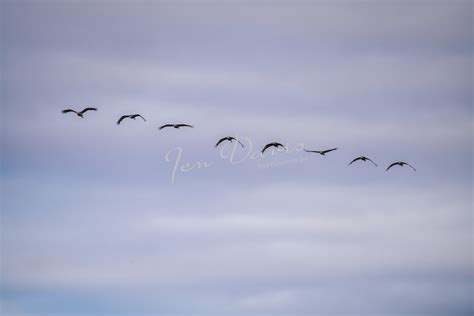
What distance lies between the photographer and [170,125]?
137m

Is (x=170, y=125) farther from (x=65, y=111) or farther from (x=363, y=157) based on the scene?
(x=363, y=157)

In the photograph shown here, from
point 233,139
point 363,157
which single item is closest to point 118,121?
point 233,139

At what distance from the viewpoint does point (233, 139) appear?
138750 mm

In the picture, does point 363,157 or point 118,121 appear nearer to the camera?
point 118,121

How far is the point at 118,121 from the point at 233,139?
15839mm

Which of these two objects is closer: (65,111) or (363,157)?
(65,111)

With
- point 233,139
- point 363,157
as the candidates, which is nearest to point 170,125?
point 233,139

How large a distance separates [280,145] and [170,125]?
14.1 metres

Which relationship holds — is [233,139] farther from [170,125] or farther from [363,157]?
[363,157]

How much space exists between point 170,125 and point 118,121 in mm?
8328

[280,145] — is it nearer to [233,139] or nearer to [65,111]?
[233,139]

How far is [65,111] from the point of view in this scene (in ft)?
429

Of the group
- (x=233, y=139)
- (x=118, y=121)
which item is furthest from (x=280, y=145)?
(x=118, y=121)

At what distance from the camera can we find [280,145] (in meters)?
140
